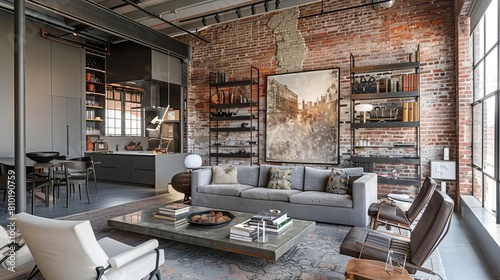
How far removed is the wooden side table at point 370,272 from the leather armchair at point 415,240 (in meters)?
0.18

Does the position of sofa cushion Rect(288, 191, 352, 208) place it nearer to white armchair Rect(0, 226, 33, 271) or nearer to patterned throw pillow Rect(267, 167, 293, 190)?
patterned throw pillow Rect(267, 167, 293, 190)

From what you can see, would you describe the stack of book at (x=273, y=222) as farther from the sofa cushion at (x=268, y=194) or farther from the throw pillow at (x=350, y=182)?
the throw pillow at (x=350, y=182)

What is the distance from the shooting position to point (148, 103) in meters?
9.68

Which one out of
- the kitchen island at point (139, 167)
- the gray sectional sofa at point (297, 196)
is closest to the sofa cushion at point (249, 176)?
the gray sectional sofa at point (297, 196)

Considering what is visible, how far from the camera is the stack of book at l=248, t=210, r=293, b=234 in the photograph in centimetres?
332

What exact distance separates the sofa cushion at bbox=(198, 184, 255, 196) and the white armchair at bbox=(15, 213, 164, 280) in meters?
3.26

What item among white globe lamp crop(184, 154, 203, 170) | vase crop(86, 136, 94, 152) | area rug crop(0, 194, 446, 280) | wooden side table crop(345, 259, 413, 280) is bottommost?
area rug crop(0, 194, 446, 280)

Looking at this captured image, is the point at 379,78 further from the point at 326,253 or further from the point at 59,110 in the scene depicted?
the point at 59,110

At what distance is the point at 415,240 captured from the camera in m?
2.72

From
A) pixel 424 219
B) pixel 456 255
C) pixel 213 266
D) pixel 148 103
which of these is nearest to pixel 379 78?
pixel 456 255

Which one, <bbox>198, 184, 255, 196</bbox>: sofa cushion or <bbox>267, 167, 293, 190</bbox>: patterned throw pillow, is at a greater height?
<bbox>267, 167, 293, 190</bbox>: patterned throw pillow

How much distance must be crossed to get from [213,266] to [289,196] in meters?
2.09

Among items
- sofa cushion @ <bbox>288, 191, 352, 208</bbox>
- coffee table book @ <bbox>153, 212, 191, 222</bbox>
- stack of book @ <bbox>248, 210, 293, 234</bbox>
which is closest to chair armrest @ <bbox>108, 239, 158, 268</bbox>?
stack of book @ <bbox>248, 210, 293, 234</bbox>

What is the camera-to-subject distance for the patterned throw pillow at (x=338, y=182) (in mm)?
4906
